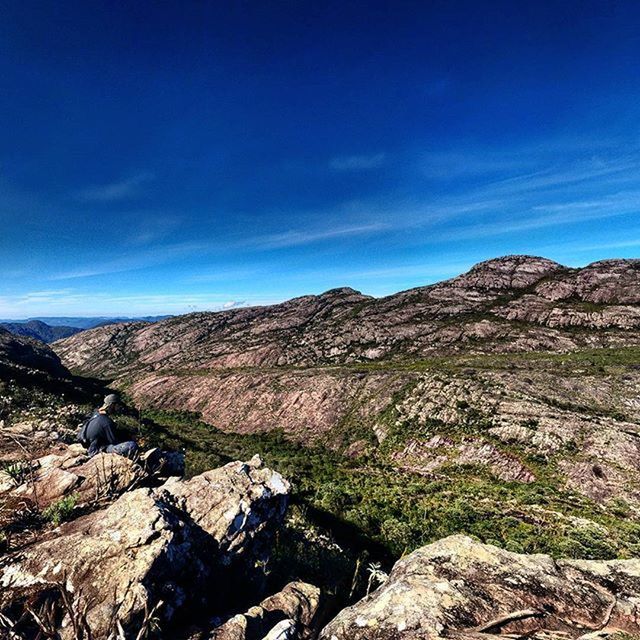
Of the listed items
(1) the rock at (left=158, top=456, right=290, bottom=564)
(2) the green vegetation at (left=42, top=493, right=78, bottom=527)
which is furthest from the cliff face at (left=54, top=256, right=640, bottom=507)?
(2) the green vegetation at (left=42, top=493, right=78, bottom=527)

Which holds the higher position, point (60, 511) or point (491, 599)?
point (60, 511)

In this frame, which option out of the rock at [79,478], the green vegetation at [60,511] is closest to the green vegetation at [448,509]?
the rock at [79,478]

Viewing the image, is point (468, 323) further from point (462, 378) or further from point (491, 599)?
point (491, 599)

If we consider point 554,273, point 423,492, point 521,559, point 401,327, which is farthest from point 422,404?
point 554,273

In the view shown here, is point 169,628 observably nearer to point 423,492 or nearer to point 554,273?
point 423,492

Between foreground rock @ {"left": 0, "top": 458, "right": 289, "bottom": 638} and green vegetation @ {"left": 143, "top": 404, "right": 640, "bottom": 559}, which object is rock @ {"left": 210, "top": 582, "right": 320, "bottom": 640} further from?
green vegetation @ {"left": 143, "top": 404, "right": 640, "bottom": 559}

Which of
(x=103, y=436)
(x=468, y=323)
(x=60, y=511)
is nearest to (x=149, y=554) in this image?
(x=60, y=511)
